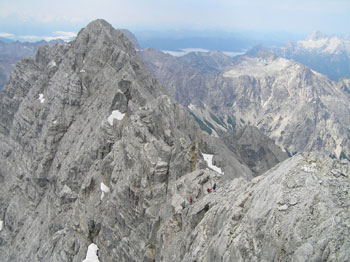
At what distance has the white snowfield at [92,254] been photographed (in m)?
41.5

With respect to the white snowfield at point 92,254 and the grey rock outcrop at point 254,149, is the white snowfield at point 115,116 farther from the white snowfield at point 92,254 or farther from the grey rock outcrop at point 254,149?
the grey rock outcrop at point 254,149

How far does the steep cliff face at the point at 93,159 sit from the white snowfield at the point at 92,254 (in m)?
0.89

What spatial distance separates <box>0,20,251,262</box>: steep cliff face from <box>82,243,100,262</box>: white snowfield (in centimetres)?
89

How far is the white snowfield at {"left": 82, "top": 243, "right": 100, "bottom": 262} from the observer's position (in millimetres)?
41519

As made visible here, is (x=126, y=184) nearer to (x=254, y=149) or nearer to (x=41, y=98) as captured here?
(x=41, y=98)

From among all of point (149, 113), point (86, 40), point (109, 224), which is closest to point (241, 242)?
point (109, 224)

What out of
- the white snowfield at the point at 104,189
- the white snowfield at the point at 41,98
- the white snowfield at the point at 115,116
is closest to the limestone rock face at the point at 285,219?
the white snowfield at the point at 104,189

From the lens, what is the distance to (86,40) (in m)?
87.7

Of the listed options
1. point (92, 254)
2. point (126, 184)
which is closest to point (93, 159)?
point (92, 254)

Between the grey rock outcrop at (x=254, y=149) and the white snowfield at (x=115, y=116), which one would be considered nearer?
the white snowfield at (x=115, y=116)

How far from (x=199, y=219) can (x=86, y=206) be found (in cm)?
2803

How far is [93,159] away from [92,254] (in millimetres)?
21478

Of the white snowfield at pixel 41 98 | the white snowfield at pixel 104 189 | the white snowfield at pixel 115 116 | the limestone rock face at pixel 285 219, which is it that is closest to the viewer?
the limestone rock face at pixel 285 219

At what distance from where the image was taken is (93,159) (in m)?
59.4
